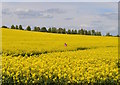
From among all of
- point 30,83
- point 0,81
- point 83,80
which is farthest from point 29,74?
point 83,80

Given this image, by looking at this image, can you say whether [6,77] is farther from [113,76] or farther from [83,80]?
[113,76]

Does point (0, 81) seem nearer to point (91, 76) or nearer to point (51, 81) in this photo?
point (51, 81)

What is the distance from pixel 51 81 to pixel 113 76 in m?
1.60

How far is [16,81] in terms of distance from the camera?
670cm

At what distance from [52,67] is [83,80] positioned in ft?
3.94

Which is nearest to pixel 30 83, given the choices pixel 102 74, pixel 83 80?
pixel 83 80

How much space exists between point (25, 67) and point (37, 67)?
0.36 m

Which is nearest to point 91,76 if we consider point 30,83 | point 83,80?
point 83,80

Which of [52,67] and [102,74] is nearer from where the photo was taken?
[102,74]

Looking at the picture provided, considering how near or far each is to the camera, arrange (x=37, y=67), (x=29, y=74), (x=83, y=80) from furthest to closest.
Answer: (x=37, y=67), (x=29, y=74), (x=83, y=80)

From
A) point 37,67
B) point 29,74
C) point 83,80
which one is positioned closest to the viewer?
point 83,80

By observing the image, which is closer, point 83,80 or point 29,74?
point 83,80

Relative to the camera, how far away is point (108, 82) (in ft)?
21.6

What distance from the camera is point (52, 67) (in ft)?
23.8
